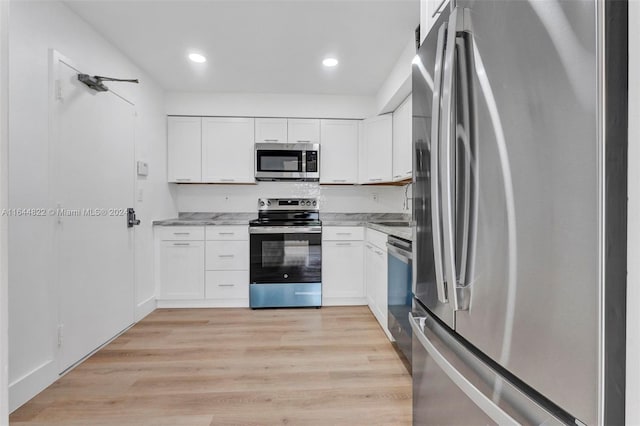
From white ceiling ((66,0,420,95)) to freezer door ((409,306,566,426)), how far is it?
2.07m

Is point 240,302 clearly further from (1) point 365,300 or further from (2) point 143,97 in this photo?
(2) point 143,97

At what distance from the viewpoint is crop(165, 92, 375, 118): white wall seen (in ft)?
12.2

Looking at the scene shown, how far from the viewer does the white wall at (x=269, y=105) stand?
373 centimetres

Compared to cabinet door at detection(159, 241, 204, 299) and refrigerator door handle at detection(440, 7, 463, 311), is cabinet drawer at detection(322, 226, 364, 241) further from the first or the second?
refrigerator door handle at detection(440, 7, 463, 311)

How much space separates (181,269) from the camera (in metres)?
3.45

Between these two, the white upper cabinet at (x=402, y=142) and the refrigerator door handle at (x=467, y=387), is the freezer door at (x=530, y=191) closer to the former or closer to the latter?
the refrigerator door handle at (x=467, y=387)

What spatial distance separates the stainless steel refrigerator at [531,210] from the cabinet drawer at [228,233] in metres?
2.77

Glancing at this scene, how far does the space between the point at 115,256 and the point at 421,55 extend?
2724mm

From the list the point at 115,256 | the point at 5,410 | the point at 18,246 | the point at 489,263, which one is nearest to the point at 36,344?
the point at 18,246

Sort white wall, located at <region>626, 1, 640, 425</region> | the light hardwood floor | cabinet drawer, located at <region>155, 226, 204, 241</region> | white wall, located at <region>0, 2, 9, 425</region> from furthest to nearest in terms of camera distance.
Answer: cabinet drawer, located at <region>155, 226, 204, 241</region>, the light hardwood floor, white wall, located at <region>0, 2, 9, 425</region>, white wall, located at <region>626, 1, 640, 425</region>

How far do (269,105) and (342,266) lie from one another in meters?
2.07

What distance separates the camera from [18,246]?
175cm

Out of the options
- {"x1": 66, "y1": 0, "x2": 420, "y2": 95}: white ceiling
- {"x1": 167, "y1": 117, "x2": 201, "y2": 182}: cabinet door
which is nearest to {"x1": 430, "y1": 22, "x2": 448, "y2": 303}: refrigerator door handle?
{"x1": 66, "y1": 0, "x2": 420, "y2": 95}: white ceiling

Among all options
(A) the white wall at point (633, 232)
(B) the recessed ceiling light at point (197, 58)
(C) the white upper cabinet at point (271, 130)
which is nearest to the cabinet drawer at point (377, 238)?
(C) the white upper cabinet at point (271, 130)
